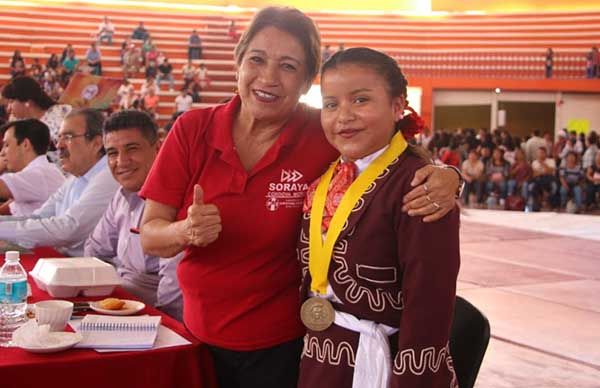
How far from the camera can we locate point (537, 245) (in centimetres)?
838

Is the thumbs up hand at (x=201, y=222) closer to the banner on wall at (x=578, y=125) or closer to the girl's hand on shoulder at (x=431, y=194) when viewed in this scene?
the girl's hand on shoulder at (x=431, y=194)

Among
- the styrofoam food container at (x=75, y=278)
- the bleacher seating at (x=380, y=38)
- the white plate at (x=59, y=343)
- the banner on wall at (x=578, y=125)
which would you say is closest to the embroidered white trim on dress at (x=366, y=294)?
the white plate at (x=59, y=343)

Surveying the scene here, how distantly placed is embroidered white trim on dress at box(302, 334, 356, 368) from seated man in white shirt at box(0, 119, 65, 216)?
2.95m

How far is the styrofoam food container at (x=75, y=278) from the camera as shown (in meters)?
2.26

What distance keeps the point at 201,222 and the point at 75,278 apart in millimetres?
859

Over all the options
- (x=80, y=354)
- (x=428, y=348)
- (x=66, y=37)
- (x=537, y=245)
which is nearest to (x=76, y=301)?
(x=80, y=354)

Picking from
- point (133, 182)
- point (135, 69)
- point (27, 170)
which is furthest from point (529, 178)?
point (135, 69)

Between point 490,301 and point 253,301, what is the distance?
13.3 ft

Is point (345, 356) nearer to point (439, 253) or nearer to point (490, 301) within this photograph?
point (439, 253)

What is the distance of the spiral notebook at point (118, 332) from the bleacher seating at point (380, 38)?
18810 mm

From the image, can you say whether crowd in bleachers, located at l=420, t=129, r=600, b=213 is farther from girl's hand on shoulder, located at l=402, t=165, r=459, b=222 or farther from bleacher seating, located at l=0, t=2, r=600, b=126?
girl's hand on shoulder, located at l=402, t=165, r=459, b=222

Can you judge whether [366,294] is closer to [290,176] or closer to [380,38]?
[290,176]

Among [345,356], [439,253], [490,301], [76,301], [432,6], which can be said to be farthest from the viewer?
[432,6]

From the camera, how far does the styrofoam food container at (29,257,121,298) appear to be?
7.41ft
